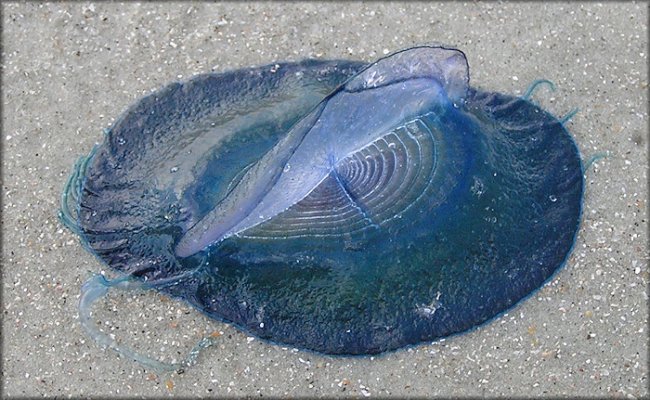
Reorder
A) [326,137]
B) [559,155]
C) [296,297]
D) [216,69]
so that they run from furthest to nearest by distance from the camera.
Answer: [216,69] → [559,155] → [296,297] → [326,137]

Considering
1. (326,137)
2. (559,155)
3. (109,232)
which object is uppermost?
(326,137)

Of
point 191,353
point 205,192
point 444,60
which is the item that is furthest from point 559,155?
point 191,353

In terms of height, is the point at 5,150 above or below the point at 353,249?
above

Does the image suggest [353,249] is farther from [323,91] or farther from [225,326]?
[323,91]

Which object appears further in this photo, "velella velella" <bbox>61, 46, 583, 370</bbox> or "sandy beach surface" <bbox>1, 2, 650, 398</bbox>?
"sandy beach surface" <bbox>1, 2, 650, 398</bbox>

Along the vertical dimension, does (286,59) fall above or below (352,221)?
above

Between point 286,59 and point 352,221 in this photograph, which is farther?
point 286,59
